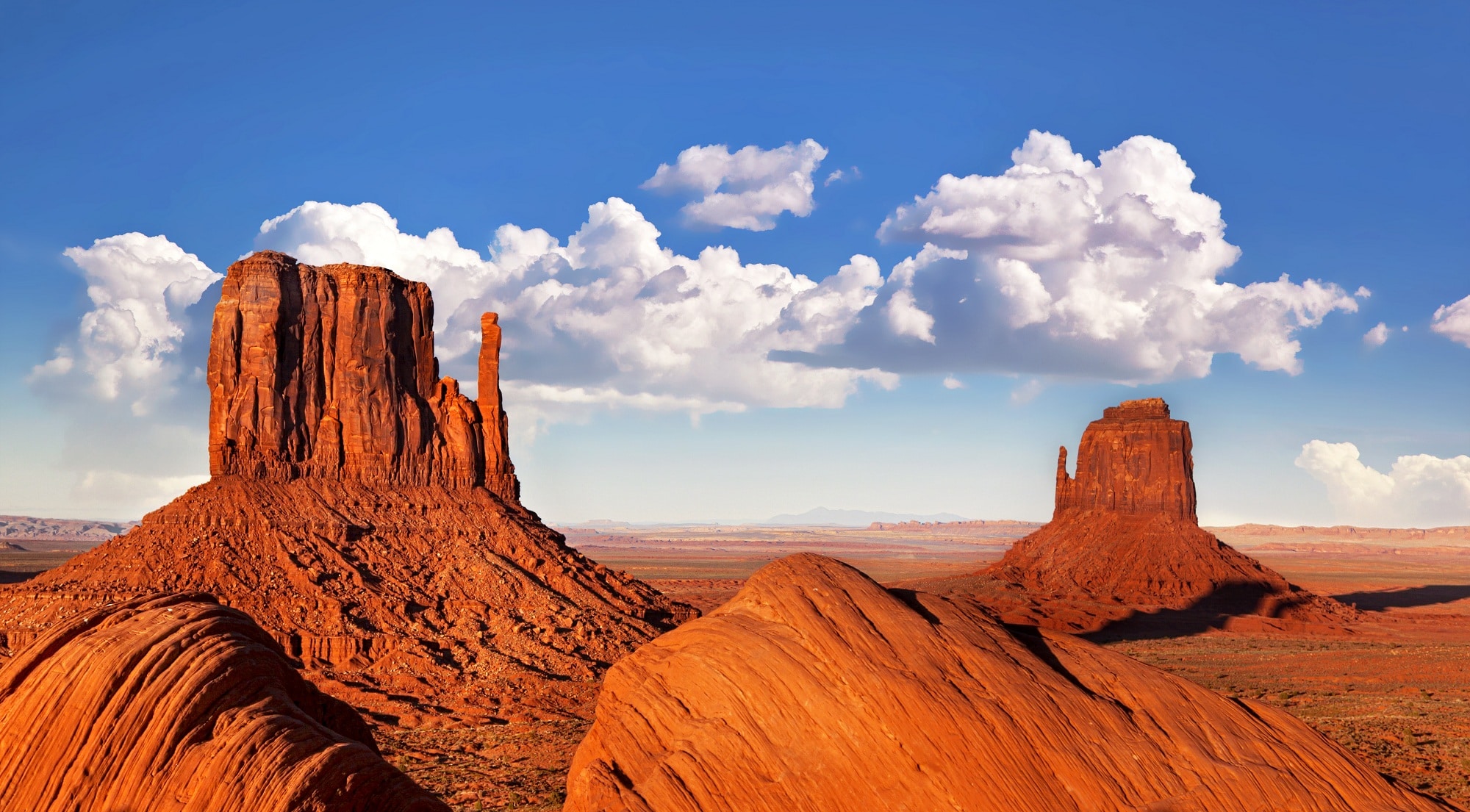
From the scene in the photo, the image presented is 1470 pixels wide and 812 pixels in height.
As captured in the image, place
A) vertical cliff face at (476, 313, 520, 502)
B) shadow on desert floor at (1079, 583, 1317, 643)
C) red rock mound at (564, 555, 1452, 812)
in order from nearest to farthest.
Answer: red rock mound at (564, 555, 1452, 812) → vertical cliff face at (476, 313, 520, 502) → shadow on desert floor at (1079, 583, 1317, 643)

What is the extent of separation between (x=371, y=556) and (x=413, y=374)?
1066cm

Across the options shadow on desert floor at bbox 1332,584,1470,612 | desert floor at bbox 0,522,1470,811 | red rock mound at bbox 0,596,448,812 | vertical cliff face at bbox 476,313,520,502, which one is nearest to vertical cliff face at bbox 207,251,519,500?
vertical cliff face at bbox 476,313,520,502

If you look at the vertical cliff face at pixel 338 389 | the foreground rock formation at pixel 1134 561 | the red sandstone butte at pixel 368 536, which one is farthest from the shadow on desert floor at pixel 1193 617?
the vertical cliff face at pixel 338 389

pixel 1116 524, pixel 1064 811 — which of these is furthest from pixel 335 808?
pixel 1116 524

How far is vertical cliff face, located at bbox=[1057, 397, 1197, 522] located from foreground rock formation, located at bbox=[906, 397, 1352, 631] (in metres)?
0.09

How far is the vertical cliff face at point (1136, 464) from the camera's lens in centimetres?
8662

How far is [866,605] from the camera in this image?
12977mm

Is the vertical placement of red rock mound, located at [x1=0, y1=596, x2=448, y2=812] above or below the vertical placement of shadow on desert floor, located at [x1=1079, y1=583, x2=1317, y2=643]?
above

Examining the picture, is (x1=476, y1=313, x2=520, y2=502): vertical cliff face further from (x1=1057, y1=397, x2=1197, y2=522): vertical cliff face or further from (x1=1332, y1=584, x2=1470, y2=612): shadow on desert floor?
(x1=1332, y1=584, x2=1470, y2=612): shadow on desert floor

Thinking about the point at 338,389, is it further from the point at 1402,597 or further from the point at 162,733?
the point at 1402,597

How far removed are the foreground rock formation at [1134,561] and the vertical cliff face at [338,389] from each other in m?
35.3

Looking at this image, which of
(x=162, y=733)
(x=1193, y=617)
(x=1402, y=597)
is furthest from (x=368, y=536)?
(x=1402, y=597)

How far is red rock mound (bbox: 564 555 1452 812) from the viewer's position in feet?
35.9

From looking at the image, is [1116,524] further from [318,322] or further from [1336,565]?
[1336,565]
